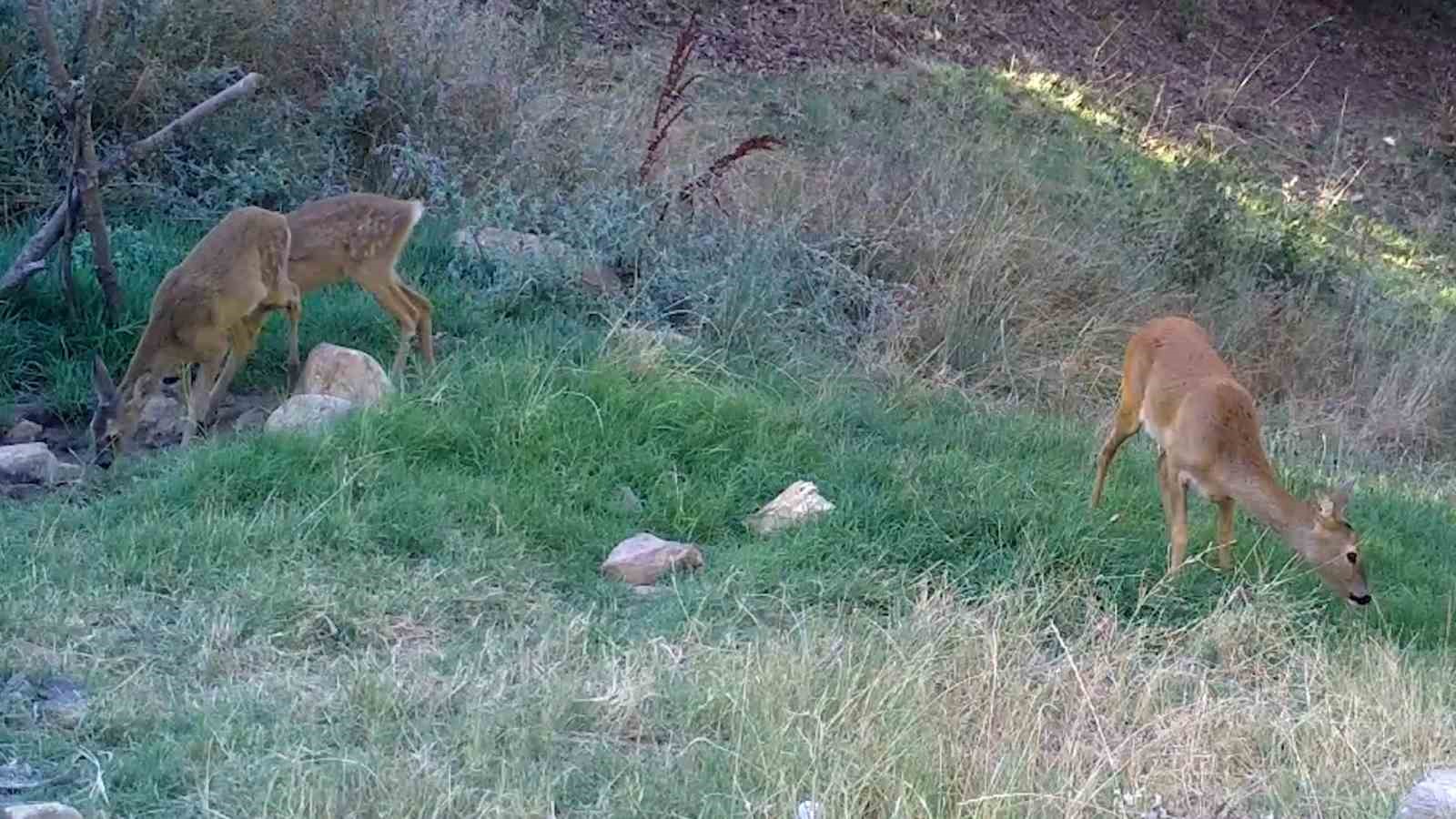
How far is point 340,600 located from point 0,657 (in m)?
1.17

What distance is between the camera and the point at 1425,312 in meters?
15.1

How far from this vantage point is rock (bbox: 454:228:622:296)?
10.5 metres

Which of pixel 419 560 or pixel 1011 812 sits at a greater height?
pixel 1011 812

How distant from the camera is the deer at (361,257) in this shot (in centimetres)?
914

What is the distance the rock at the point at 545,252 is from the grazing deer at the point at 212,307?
1785 millimetres

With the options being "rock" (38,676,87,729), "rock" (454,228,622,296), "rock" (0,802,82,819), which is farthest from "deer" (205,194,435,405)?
"rock" (0,802,82,819)

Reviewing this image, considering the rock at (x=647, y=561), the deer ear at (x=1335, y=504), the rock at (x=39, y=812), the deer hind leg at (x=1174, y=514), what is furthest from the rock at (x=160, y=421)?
the deer ear at (x=1335, y=504)

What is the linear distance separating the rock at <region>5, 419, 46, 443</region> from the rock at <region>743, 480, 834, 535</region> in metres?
3.32

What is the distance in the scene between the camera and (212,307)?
871 centimetres

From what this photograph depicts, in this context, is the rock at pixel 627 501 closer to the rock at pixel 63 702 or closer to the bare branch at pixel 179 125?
the rock at pixel 63 702

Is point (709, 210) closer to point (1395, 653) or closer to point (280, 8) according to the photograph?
point (280, 8)

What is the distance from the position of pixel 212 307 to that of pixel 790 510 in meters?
2.98

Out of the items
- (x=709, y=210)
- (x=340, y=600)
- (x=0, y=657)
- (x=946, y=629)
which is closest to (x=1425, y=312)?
(x=709, y=210)

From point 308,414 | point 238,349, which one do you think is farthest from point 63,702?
point 238,349
